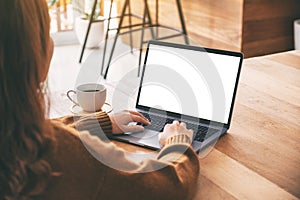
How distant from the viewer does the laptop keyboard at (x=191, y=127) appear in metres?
1.25

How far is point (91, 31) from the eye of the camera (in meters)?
4.37

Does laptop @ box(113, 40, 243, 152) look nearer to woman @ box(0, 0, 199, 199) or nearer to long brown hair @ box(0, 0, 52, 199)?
woman @ box(0, 0, 199, 199)

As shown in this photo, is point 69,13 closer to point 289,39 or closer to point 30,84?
point 289,39

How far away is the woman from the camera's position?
2.52 ft

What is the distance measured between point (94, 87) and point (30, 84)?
0.62 meters

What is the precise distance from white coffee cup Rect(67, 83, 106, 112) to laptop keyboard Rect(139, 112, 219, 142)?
14cm

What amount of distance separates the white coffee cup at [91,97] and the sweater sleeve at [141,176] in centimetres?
39

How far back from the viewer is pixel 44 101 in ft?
2.79

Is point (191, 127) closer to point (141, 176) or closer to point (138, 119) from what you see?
point (138, 119)

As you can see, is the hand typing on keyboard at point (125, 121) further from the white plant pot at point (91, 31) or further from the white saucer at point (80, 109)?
the white plant pot at point (91, 31)

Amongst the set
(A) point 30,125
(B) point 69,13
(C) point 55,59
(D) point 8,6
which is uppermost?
(D) point 8,6

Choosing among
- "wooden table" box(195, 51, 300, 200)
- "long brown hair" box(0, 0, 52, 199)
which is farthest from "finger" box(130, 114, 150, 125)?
"long brown hair" box(0, 0, 52, 199)

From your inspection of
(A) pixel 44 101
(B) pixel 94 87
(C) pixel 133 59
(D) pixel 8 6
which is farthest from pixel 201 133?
(C) pixel 133 59

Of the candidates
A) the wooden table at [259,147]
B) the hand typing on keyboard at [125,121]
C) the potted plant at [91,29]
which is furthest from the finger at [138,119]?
the potted plant at [91,29]
